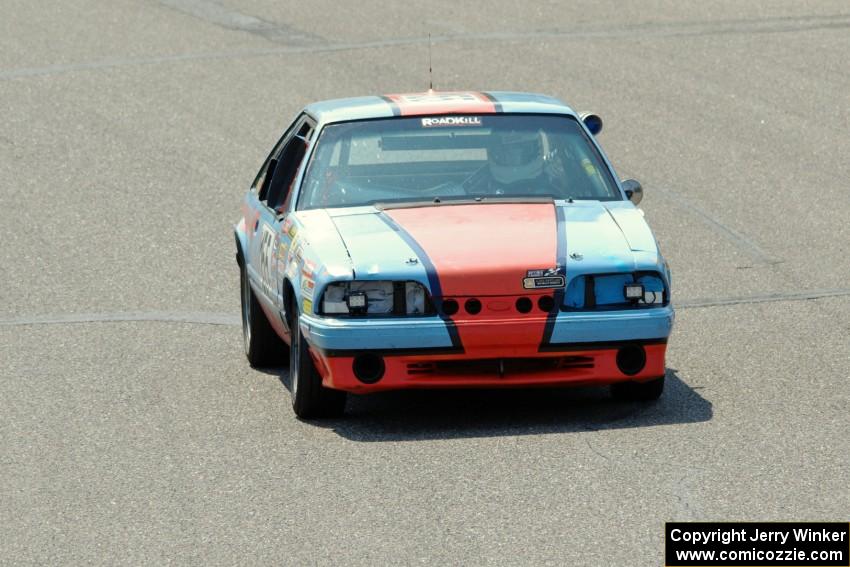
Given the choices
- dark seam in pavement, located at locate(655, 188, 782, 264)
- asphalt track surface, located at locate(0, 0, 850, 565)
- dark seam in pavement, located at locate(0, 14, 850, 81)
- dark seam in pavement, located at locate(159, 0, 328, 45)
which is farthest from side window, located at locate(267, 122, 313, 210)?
dark seam in pavement, located at locate(159, 0, 328, 45)

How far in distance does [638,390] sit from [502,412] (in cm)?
65

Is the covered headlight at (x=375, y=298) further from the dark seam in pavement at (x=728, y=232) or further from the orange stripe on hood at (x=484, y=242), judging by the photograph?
the dark seam in pavement at (x=728, y=232)

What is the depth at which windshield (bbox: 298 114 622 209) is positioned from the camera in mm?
9578

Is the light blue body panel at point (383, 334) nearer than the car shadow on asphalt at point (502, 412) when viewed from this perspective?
Yes

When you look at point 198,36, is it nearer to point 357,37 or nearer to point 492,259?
point 357,37

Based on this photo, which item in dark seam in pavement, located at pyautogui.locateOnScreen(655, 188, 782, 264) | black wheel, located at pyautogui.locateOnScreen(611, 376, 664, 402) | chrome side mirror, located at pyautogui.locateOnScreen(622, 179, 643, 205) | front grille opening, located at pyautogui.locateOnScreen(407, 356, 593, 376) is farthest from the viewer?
dark seam in pavement, located at pyautogui.locateOnScreen(655, 188, 782, 264)

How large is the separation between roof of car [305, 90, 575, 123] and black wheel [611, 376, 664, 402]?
65.9 inches

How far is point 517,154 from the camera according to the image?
384 inches

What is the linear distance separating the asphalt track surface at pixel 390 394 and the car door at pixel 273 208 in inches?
20.7

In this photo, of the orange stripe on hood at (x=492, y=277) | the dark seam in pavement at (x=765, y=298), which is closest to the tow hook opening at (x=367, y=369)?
the orange stripe on hood at (x=492, y=277)

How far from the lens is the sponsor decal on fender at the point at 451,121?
9.78 meters

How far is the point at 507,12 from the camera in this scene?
83.7 ft

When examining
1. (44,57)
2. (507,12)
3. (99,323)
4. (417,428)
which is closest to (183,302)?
(99,323)

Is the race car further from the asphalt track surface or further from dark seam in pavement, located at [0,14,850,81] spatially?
dark seam in pavement, located at [0,14,850,81]
